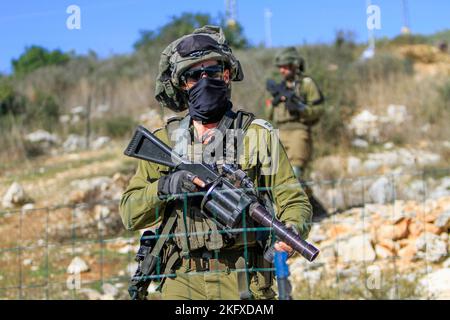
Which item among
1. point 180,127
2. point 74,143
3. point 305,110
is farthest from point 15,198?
point 180,127

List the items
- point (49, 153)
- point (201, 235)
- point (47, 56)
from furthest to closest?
point (47, 56), point (49, 153), point (201, 235)

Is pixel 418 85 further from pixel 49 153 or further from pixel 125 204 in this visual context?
pixel 125 204

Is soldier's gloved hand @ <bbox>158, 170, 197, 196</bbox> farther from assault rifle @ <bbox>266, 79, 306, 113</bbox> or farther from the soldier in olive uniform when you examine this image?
assault rifle @ <bbox>266, 79, 306, 113</bbox>

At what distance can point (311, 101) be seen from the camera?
938 centimetres

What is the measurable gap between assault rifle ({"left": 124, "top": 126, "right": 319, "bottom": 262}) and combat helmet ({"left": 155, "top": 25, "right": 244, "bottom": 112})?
41 centimetres

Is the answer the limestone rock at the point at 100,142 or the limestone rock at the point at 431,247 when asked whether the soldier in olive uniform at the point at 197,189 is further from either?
the limestone rock at the point at 100,142

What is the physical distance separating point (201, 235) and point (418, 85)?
1340 centimetres

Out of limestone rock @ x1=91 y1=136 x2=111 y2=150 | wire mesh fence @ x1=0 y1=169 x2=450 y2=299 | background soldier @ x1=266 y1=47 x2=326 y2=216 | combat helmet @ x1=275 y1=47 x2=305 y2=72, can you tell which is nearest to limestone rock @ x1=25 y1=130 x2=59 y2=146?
limestone rock @ x1=91 y1=136 x2=111 y2=150

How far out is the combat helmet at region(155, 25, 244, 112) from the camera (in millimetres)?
3680

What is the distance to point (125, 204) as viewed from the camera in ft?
12.1

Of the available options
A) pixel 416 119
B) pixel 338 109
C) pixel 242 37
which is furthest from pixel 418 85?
pixel 242 37

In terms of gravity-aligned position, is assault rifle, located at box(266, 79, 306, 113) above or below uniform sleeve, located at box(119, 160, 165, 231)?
above

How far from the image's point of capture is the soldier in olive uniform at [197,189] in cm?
347

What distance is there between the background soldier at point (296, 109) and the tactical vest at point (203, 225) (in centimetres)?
575
